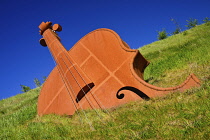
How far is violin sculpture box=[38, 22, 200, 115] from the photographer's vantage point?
3912mm

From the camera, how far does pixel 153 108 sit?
10.9 feet

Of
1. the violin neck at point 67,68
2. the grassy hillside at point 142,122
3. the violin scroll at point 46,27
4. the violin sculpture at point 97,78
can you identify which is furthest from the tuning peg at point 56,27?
the grassy hillside at point 142,122

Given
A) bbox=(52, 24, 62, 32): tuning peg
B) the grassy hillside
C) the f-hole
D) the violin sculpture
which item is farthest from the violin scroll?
Answer: the f-hole

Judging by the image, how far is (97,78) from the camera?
4391mm

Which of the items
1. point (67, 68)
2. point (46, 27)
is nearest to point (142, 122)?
point (67, 68)

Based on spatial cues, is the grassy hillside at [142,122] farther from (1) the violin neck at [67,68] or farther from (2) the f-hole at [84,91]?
(1) the violin neck at [67,68]

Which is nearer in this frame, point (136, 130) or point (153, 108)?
point (136, 130)

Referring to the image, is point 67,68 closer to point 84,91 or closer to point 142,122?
point 84,91

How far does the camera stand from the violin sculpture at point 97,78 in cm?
391

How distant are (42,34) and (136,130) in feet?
17.8

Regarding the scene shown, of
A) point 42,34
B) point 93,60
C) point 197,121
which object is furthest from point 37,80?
point 197,121

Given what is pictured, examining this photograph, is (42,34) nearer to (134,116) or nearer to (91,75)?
A: (91,75)

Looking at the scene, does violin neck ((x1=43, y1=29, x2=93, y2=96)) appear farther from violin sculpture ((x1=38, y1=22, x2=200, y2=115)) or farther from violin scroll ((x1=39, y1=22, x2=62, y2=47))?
violin scroll ((x1=39, y1=22, x2=62, y2=47))

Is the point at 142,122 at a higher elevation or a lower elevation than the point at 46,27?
lower
